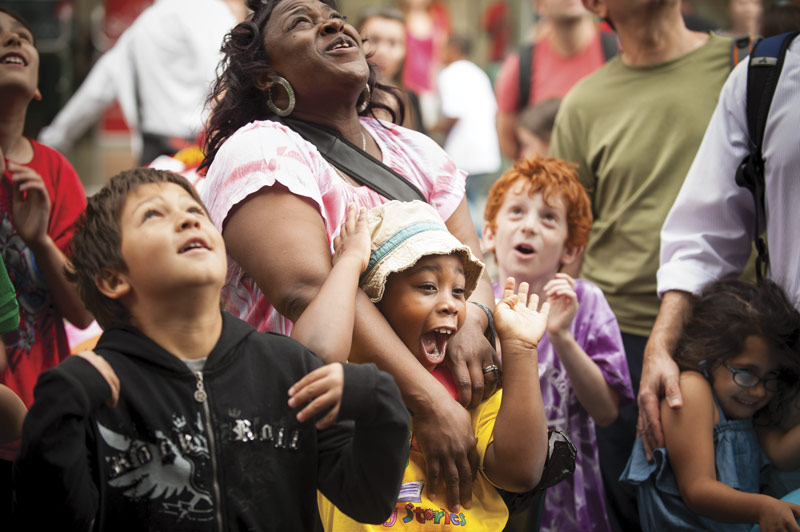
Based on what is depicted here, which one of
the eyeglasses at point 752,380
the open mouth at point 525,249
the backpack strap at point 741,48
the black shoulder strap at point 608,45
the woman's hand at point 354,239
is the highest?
the backpack strap at point 741,48

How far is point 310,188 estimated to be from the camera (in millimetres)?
2178

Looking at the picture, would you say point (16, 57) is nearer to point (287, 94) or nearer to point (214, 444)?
point (287, 94)

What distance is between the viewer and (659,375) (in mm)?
2764

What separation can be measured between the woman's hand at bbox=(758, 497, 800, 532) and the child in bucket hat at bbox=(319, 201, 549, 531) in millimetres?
758

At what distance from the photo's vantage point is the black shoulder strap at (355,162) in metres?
2.36

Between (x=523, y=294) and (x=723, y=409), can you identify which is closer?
(x=523, y=294)

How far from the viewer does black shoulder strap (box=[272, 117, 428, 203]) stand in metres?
2.36

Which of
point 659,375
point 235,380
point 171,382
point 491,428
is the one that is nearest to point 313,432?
point 235,380

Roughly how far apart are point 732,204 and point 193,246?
6.26 feet

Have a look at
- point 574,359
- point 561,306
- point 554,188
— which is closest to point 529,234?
point 554,188

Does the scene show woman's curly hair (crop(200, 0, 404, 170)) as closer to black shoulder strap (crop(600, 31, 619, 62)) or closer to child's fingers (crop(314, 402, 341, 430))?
child's fingers (crop(314, 402, 341, 430))

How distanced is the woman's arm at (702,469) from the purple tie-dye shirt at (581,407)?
1.03 ft

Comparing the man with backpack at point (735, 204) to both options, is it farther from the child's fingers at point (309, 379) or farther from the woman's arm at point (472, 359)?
the child's fingers at point (309, 379)

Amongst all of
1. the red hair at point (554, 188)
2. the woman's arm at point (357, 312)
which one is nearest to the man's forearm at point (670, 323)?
the red hair at point (554, 188)
